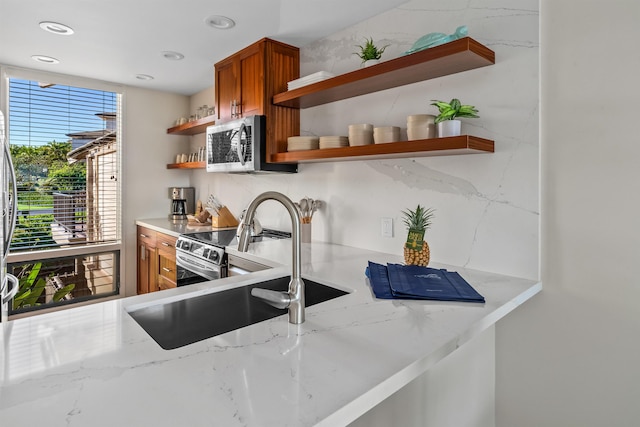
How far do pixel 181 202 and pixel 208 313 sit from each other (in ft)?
9.63

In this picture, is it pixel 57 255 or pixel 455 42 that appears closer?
pixel 455 42

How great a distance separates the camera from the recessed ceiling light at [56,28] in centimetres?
239

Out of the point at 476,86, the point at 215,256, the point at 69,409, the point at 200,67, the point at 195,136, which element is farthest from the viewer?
the point at 195,136

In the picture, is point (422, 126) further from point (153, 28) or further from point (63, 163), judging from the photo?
point (63, 163)

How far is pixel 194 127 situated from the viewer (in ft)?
12.1

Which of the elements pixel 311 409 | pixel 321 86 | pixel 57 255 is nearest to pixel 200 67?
pixel 321 86

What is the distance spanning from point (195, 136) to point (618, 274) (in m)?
4.01

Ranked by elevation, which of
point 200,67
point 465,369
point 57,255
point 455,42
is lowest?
point 465,369

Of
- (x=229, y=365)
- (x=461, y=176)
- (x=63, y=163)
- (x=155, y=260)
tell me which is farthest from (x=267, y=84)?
(x=63, y=163)

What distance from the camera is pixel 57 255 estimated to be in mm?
3529

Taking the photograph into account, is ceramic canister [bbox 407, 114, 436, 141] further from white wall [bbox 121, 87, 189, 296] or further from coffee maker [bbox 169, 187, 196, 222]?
white wall [bbox 121, 87, 189, 296]

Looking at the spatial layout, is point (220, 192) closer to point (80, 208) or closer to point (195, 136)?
point (195, 136)

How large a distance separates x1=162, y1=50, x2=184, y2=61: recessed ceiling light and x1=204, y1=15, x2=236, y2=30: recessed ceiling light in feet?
2.19

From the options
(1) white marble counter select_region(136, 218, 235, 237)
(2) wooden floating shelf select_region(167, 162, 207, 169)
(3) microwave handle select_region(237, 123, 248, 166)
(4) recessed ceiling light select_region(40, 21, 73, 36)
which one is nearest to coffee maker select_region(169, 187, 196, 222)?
(1) white marble counter select_region(136, 218, 235, 237)
